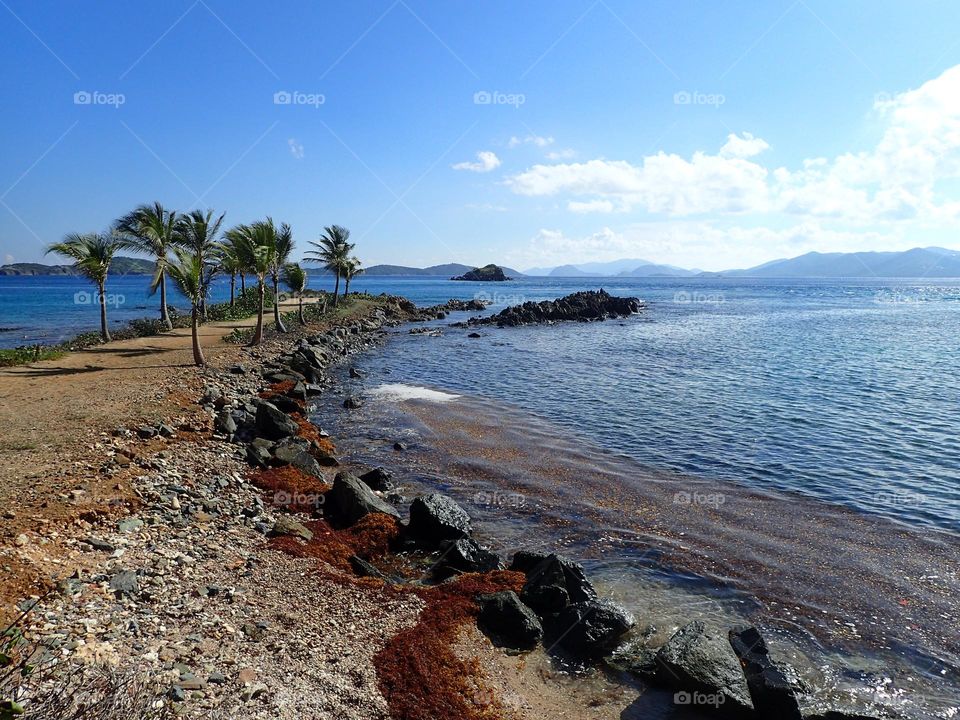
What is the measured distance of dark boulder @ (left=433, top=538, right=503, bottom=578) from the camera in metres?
11.0

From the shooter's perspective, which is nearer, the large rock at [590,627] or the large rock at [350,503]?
the large rock at [590,627]

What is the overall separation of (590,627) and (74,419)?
1539cm

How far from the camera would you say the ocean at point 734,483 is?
9680mm

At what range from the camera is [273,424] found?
60.7 ft

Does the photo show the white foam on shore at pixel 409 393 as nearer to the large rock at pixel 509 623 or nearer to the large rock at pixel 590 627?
the large rock at pixel 509 623

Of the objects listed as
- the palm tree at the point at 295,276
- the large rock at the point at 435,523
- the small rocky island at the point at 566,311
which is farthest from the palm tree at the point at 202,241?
the small rocky island at the point at 566,311

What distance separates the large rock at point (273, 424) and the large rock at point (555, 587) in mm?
11316

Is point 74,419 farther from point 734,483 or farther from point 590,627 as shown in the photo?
point 734,483

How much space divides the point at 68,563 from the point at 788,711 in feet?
35.7

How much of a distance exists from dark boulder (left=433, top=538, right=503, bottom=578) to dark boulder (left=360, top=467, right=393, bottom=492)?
4.29 metres

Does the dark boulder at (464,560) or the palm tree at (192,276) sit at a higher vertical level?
the palm tree at (192,276)

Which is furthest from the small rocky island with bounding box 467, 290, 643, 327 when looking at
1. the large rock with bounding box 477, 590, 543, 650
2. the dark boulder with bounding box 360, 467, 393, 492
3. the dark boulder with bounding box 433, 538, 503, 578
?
the large rock with bounding box 477, 590, 543, 650

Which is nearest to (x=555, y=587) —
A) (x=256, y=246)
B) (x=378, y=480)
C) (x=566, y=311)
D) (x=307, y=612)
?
(x=307, y=612)

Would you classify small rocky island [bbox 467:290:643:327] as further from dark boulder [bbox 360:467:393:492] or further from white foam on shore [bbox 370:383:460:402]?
dark boulder [bbox 360:467:393:492]
